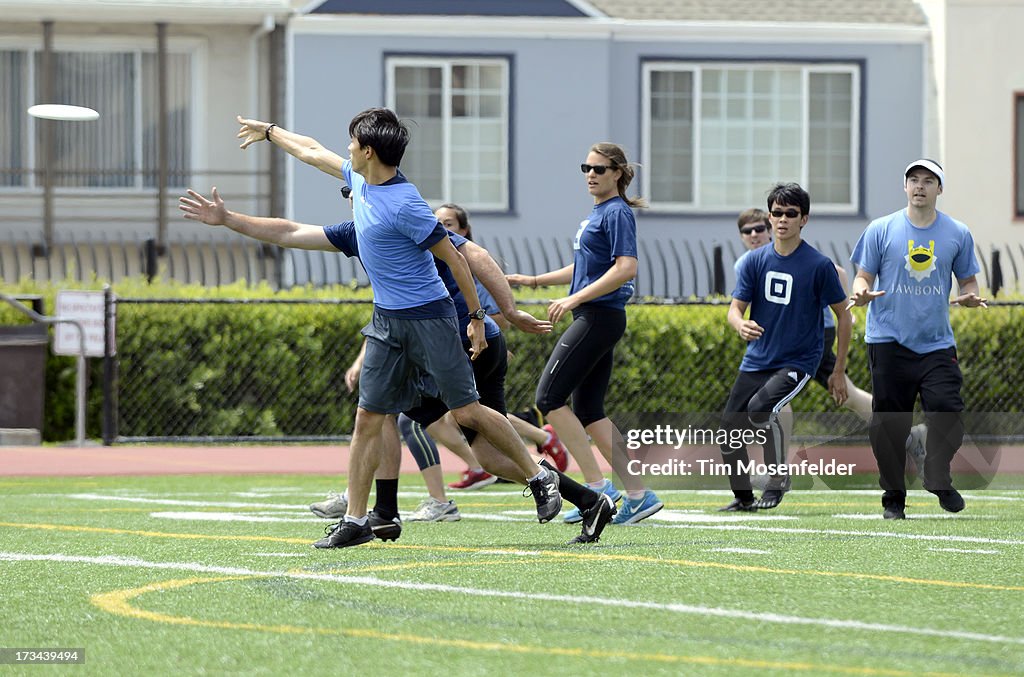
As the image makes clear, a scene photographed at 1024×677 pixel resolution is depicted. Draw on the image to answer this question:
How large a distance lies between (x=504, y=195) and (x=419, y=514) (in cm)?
1401

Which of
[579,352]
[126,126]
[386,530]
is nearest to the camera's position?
[386,530]

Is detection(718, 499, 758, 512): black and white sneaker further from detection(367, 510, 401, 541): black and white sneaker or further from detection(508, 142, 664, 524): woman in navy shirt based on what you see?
detection(367, 510, 401, 541): black and white sneaker

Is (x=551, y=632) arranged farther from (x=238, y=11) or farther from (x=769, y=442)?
(x=238, y=11)

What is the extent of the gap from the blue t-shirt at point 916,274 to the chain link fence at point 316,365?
276 inches

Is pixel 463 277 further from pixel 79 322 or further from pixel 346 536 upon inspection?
pixel 79 322

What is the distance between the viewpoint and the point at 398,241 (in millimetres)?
8094

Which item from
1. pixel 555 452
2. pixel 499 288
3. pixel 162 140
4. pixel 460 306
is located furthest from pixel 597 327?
pixel 162 140

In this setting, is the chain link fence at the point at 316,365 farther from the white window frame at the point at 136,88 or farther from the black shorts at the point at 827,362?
the white window frame at the point at 136,88

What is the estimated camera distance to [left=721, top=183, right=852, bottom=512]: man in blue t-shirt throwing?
33.9 feet

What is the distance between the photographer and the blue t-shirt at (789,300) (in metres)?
10.4

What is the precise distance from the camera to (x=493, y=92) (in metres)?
23.6

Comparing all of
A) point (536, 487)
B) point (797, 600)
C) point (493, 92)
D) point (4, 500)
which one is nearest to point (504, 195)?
point (493, 92)

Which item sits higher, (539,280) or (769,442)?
(539,280)

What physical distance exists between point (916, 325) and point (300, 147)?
357 cm
